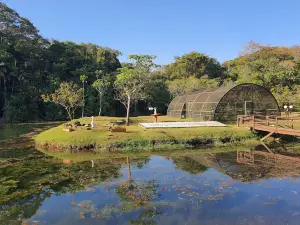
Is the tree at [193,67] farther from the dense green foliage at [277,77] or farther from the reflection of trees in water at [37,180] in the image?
the reflection of trees in water at [37,180]

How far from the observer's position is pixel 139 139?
2206 cm

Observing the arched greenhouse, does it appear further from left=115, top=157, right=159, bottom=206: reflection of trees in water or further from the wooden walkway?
left=115, top=157, right=159, bottom=206: reflection of trees in water

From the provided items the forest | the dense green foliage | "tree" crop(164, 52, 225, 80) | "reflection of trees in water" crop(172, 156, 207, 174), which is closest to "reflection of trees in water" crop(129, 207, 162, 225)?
"reflection of trees in water" crop(172, 156, 207, 174)

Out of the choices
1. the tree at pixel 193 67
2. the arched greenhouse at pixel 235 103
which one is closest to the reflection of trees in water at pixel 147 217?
the arched greenhouse at pixel 235 103

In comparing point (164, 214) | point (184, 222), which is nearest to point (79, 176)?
point (164, 214)

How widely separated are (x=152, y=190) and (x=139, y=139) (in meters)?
9.65

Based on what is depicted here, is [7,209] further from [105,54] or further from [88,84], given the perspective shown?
[105,54]

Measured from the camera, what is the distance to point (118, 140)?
71.2 ft

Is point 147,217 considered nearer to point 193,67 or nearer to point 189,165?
point 189,165

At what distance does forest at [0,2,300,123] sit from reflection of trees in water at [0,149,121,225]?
26203 millimetres

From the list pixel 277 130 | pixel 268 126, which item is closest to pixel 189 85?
pixel 268 126

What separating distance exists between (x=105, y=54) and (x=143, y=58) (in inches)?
1152

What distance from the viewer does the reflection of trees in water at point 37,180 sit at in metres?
10.8

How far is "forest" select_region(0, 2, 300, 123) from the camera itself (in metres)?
49.6
